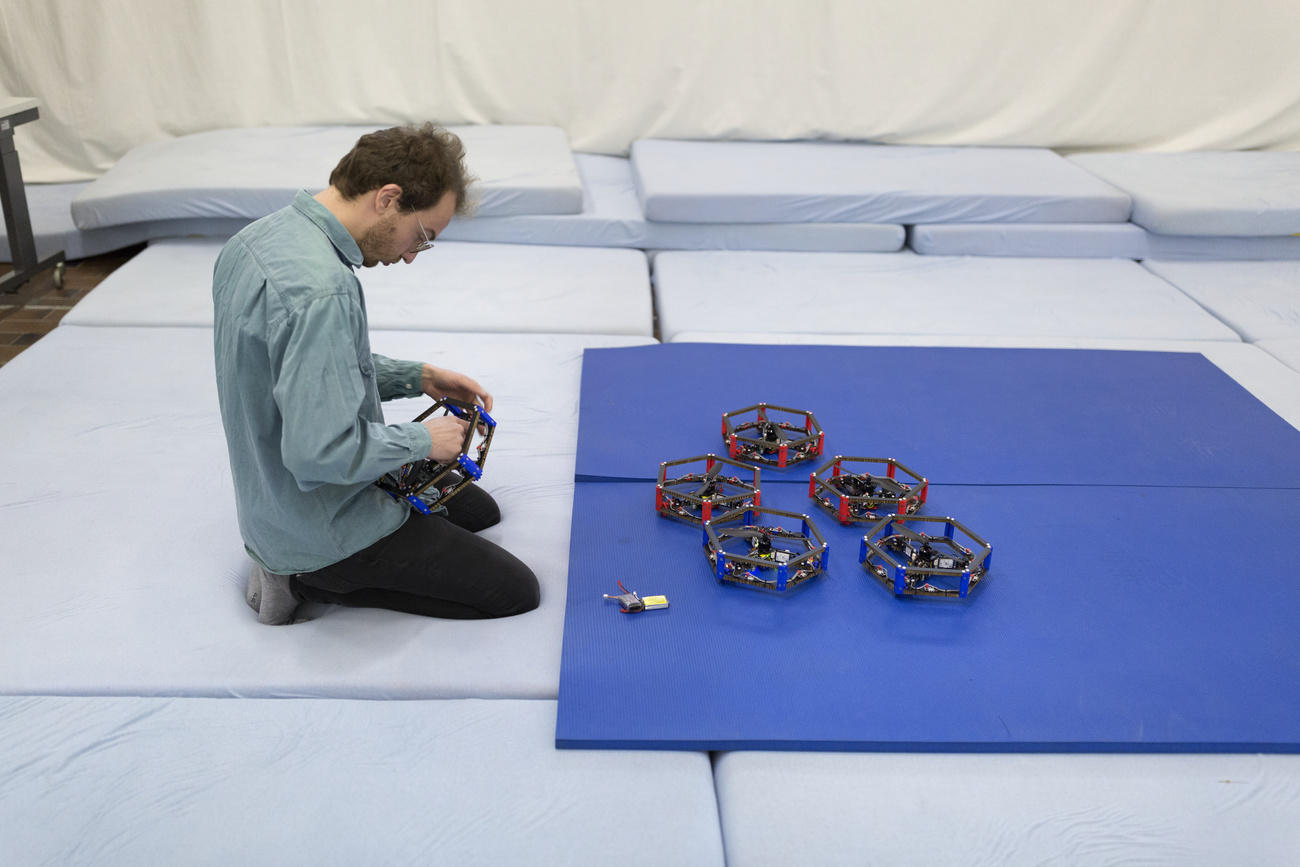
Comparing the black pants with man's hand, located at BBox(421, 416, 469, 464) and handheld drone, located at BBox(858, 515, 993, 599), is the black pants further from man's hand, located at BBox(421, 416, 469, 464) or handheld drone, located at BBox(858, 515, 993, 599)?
handheld drone, located at BBox(858, 515, 993, 599)

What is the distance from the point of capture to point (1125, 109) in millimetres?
5066

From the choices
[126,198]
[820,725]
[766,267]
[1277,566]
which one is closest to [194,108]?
Result: [126,198]

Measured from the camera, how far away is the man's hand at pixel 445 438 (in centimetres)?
191

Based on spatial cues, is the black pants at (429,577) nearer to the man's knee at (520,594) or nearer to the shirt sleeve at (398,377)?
the man's knee at (520,594)

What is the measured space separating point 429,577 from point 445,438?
286mm

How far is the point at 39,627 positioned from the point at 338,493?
653 mm

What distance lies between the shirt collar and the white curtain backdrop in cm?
319

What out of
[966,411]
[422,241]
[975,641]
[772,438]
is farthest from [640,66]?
[975,641]

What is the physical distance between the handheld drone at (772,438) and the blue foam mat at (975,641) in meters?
0.13

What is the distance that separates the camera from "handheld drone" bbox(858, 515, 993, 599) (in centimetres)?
217

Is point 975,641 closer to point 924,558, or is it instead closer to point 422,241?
point 924,558

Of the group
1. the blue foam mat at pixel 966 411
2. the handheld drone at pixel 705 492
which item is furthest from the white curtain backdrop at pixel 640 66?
the handheld drone at pixel 705 492

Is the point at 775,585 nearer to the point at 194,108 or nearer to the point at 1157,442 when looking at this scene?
the point at 1157,442

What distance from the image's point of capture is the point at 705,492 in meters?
2.46
